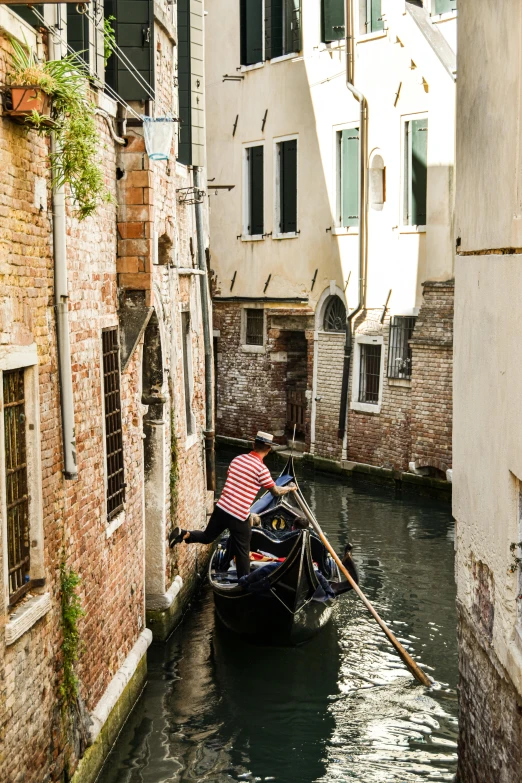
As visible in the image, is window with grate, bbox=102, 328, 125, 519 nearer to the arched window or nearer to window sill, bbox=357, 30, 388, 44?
window sill, bbox=357, 30, 388, 44

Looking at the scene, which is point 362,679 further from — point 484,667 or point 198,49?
point 198,49

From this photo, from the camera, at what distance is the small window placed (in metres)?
10.8

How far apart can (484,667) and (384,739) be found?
2119 millimetres

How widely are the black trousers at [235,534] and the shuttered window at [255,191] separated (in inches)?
400

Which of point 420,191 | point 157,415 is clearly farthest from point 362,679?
point 420,191

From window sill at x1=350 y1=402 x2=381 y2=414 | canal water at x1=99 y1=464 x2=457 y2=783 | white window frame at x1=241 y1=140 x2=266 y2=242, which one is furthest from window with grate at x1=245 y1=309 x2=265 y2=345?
canal water at x1=99 y1=464 x2=457 y2=783

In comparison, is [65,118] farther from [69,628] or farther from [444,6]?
[444,6]

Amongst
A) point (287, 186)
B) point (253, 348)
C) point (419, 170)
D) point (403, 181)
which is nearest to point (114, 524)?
point (419, 170)

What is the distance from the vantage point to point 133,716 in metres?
7.49

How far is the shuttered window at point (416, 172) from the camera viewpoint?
15.1 metres

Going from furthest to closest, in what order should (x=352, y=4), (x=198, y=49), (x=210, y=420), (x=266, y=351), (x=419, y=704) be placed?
(x=266, y=351)
(x=352, y=4)
(x=210, y=420)
(x=198, y=49)
(x=419, y=704)

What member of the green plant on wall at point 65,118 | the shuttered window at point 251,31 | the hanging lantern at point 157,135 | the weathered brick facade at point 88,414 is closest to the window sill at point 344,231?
the shuttered window at point 251,31

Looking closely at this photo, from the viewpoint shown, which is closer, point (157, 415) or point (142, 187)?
point (142, 187)

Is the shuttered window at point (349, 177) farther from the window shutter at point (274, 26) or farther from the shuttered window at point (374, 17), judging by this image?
the window shutter at point (274, 26)
